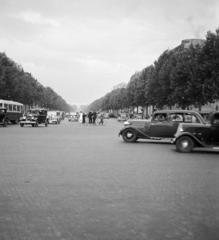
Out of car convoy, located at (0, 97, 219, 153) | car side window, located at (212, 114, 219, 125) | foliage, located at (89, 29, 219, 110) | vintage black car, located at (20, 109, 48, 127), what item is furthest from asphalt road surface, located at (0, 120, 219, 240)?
foliage, located at (89, 29, 219, 110)

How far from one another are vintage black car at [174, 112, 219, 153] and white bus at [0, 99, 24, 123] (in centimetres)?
2905

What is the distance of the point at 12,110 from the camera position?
4316cm

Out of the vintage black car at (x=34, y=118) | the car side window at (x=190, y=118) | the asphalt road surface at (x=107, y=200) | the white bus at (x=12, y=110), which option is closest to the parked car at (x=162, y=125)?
the car side window at (x=190, y=118)

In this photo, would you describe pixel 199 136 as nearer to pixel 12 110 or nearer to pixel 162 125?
pixel 162 125

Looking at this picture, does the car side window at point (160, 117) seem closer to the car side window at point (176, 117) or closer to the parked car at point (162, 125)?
the parked car at point (162, 125)

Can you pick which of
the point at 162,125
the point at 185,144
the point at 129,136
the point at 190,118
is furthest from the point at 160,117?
the point at 185,144

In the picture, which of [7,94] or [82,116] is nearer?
[82,116]

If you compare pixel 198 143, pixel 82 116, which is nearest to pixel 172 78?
pixel 82 116

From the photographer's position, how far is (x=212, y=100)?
4222 cm

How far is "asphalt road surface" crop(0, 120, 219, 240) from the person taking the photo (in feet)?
14.9

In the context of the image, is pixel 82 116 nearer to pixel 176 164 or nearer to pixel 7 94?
pixel 7 94

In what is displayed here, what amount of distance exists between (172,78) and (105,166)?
3908cm

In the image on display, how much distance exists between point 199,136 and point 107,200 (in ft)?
28.8

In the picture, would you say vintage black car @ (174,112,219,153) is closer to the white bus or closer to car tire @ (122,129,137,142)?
car tire @ (122,129,137,142)
